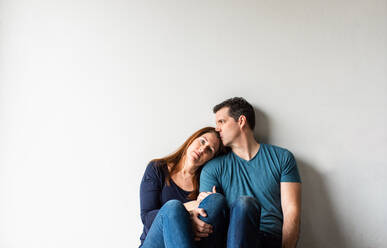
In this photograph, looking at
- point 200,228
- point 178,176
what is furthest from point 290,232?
point 178,176

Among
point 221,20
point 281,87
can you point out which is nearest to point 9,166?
point 221,20

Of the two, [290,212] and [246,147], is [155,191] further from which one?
[290,212]

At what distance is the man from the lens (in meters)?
1.56

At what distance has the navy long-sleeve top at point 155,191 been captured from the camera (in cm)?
162

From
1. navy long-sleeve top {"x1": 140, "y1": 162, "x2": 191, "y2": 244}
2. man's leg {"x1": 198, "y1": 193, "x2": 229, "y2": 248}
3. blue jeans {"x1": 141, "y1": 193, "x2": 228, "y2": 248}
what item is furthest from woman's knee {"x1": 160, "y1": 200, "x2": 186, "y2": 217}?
navy long-sleeve top {"x1": 140, "y1": 162, "x2": 191, "y2": 244}

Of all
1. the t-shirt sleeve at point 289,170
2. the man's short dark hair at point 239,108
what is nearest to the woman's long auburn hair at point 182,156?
the man's short dark hair at point 239,108

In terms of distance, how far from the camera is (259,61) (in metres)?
1.85

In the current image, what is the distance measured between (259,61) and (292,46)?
0.22m

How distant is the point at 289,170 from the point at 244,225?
0.57 metres

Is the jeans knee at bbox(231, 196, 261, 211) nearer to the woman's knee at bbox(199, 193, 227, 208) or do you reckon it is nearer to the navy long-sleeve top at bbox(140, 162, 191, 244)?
the woman's knee at bbox(199, 193, 227, 208)

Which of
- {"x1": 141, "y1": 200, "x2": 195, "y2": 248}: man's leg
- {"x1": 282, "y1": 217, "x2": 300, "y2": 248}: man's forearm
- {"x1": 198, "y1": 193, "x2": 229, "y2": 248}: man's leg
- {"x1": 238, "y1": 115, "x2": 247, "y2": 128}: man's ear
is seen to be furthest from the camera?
{"x1": 238, "y1": 115, "x2": 247, "y2": 128}: man's ear

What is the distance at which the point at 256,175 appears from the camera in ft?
5.51

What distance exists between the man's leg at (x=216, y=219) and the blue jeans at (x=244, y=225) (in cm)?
7

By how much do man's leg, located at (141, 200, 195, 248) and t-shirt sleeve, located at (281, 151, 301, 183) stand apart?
2.17ft
